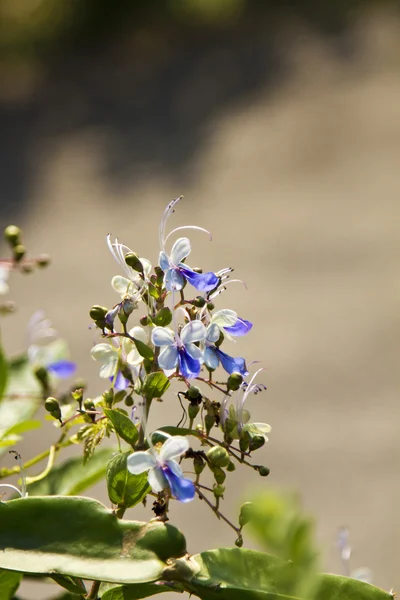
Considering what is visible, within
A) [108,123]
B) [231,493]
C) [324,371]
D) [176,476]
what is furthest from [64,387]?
[176,476]

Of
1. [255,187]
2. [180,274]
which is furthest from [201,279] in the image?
[255,187]

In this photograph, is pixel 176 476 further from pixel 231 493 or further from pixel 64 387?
pixel 64 387

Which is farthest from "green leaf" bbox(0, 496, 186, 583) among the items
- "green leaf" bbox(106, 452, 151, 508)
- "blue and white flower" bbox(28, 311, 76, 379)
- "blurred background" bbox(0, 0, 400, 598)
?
"blurred background" bbox(0, 0, 400, 598)

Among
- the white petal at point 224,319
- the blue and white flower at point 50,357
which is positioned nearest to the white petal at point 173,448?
the white petal at point 224,319

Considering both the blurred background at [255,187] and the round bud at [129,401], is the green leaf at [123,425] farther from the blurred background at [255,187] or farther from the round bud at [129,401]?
the blurred background at [255,187]

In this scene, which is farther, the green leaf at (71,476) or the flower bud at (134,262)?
the green leaf at (71,476)

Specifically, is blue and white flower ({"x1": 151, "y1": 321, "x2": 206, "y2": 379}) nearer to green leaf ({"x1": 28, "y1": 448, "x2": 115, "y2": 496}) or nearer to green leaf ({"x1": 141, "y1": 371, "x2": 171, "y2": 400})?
green leaf ({"x1": 141, "y1": 371, "x2": 171, "y2": 400})

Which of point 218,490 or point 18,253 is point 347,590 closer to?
point 218,490
